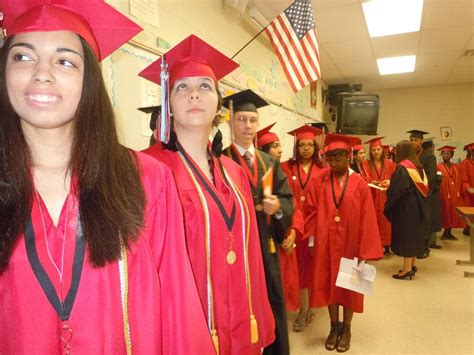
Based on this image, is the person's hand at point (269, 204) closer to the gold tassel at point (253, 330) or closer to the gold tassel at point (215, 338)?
the gold tassel at point (253, 330)

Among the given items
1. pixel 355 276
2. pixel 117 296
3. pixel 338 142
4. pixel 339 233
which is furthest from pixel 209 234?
pixel 338 142

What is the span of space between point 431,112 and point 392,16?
6180 millimetres

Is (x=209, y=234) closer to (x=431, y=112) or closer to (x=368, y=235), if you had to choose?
(x=368, y=235)

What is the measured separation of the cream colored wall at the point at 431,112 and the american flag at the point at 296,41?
8501 mm

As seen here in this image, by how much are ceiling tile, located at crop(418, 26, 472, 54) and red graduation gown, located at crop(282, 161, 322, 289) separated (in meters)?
3.87

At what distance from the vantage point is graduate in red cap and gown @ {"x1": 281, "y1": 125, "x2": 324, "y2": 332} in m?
3.23

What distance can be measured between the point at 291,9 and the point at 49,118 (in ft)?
7.97

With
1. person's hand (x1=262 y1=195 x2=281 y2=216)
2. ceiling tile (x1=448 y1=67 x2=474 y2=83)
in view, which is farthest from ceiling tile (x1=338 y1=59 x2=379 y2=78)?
person's hand (x1=262 y1=195 x2=281 y2=216)

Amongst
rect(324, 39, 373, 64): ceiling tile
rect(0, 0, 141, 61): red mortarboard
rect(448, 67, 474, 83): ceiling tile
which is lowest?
rect(0, 0, 141, 61): red mortarboard

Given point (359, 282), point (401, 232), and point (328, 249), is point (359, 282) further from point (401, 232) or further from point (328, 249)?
point (401, 232)

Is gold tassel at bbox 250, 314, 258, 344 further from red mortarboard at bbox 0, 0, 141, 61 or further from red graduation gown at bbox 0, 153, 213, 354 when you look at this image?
red mortarboard at bbox 0, 0, 141, 61

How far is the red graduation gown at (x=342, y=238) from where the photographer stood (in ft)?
→ 8.87

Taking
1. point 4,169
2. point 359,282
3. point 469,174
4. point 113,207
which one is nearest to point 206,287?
point 113,207

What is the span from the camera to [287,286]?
294cm
